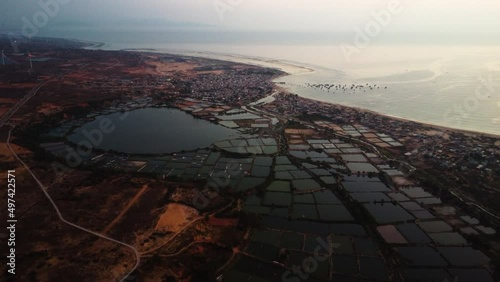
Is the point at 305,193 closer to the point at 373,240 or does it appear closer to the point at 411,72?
the point at 373,240

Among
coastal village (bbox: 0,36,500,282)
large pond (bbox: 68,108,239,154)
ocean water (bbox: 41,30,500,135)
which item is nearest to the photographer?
coastal village (bbox: 0,36,500,282)

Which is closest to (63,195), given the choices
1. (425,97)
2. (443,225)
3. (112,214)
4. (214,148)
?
(112,214)

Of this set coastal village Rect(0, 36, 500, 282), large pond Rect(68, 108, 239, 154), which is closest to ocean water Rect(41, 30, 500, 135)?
coastal village Rect(0, 36, 500, 282)

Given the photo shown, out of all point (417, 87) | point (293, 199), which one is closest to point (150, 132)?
point (293, 199)

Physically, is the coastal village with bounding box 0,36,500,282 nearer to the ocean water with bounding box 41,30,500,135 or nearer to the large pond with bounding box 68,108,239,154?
the large pond with bounding box 68,108,239,154

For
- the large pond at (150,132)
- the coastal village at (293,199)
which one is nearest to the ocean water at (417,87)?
the coastal village at (293,199)

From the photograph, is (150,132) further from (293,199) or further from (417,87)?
(417,87)

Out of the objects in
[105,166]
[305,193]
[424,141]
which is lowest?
[105,166]
